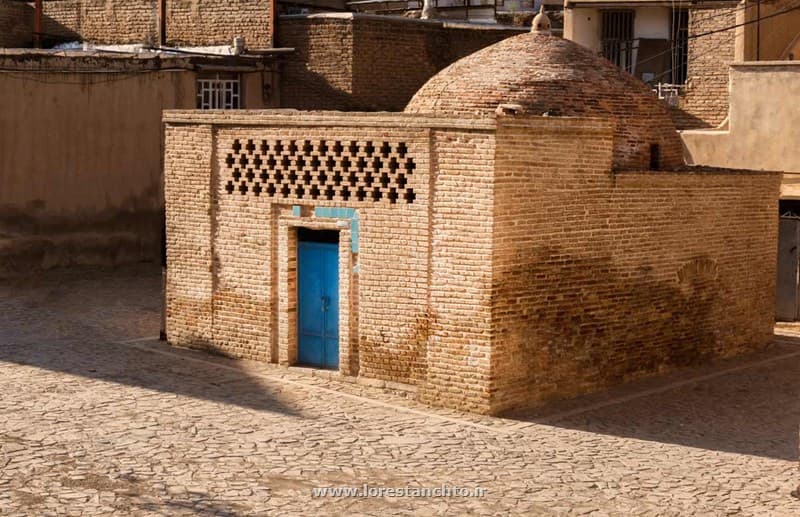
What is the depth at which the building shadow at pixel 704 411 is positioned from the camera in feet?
45.0

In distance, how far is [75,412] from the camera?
1415 cm

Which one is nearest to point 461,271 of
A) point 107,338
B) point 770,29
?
point 107,338

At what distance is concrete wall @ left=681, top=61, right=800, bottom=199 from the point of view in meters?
21.8

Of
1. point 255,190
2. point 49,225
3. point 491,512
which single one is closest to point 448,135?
point 255,190

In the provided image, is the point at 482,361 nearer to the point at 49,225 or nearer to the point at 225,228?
the point at 225,228

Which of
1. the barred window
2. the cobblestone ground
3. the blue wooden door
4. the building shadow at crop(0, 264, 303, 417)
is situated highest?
the barred window

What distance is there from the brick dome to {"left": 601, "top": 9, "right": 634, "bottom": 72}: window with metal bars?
33.5 ft

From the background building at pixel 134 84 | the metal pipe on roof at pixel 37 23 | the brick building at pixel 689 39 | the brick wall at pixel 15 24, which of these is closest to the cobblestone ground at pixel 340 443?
the background building at pixel 134 84

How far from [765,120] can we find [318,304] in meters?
9.27

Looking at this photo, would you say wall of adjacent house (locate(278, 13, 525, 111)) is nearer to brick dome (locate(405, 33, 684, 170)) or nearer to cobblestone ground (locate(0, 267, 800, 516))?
brick dome (locate(405, 33, 684, 170))

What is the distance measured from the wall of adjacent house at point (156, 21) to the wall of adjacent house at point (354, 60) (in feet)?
2.28

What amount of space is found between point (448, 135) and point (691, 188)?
3982 millimetres

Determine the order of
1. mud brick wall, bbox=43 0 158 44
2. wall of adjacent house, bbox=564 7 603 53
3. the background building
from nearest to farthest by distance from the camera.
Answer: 1. the background building
2. wall of adjacent house, bbox=564 7 603 53
3. mud brick wall, bbox=43 0 158 44

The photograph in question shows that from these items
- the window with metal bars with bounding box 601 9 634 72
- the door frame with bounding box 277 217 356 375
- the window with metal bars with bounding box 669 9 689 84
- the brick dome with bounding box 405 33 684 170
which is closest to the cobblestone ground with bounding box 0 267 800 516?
the door frame with bounding box 277 217 356 375
